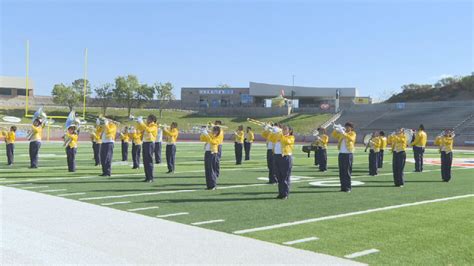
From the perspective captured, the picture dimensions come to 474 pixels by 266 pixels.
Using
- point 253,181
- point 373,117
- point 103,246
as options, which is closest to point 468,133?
point 373,117

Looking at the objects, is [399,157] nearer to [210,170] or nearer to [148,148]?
[210,170]

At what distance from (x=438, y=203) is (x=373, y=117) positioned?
57.1m

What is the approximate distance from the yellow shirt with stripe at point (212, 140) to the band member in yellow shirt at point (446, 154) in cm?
706

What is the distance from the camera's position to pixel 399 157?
13469 mm

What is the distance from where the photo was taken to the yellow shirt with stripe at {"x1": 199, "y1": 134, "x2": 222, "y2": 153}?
38.5 ft

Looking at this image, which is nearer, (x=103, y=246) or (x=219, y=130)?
(x=103, y=246)

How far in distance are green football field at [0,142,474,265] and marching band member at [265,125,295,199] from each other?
34 centimetres

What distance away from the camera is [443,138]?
15.1 metres

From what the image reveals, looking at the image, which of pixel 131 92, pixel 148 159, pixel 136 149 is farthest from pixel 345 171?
pixel 131 92

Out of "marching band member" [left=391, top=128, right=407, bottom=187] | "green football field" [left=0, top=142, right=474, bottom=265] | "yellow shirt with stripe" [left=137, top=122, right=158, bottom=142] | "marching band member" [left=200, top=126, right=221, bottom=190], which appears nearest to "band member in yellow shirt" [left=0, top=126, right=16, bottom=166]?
"green football field" [left=0, top=142, right=474, bottom=265]

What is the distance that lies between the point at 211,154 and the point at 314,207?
10.9ft

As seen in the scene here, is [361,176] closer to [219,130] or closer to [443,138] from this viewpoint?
[443,138]

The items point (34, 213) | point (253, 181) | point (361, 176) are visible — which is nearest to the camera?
point (34, 213)

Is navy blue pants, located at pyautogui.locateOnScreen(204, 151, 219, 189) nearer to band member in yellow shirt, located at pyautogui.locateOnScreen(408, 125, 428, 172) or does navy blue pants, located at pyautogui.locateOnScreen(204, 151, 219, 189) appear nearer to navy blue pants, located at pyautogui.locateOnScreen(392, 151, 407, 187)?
navy blue pants, located at pyautogui.locateOnScreen(392, 151, 407, 187)
